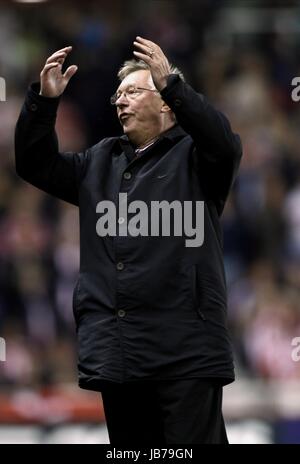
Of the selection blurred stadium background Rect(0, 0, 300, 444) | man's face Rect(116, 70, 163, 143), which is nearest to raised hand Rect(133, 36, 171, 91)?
man's face Rect(116, 70, 163, 143)

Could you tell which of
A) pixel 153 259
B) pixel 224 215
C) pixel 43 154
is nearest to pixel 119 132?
pixel 224 215

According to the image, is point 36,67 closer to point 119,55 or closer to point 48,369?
point 119,55

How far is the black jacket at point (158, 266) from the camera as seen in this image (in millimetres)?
4129

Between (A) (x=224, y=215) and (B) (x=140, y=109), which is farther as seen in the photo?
(A) (x=224, y=215)

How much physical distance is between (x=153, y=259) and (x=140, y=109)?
1.73 ft

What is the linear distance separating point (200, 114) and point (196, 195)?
32 centimetres

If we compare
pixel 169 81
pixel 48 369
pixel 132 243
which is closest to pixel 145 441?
pixel 132 243

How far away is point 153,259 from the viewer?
4191 mm

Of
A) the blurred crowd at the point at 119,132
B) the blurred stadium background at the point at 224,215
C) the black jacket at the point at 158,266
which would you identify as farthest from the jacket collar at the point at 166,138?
the blurred crowd at the point at 119,132

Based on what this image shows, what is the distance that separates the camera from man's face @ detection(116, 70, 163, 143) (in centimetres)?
435

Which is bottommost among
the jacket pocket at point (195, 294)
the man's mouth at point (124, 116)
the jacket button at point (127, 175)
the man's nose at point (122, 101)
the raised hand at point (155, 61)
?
the jacket pocket at point (195, 294)

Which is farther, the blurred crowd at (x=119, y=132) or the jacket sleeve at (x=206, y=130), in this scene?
the blurred crowd at (x=119, y=132)

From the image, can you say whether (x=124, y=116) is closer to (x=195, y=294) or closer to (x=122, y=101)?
(x=122, y=101)

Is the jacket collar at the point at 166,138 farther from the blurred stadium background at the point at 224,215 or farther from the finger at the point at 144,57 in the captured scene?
the blurred stadium background at the point at 224,215
